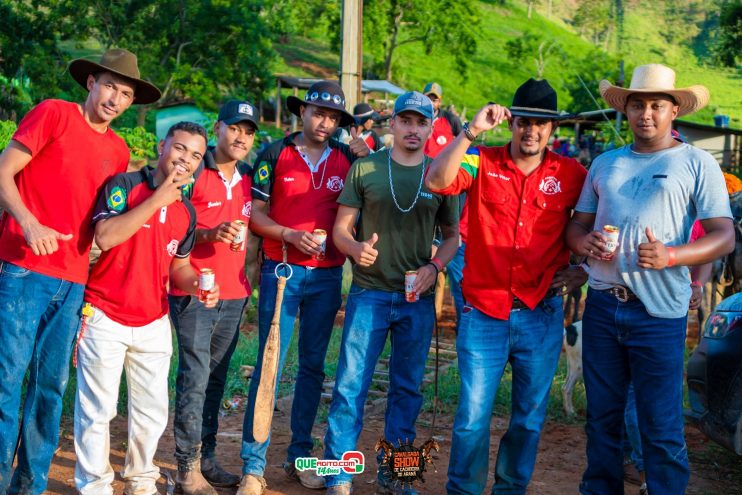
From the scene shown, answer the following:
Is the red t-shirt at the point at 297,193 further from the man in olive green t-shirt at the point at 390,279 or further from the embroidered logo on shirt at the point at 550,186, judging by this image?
the embroidered logo on shirt at the point at 550,186

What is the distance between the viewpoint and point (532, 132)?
4520 mm

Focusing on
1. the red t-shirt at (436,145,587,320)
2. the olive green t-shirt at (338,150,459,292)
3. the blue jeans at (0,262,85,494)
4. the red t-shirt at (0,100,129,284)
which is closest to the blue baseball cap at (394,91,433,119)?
the olive green t-shirt at (338,150,459,292)

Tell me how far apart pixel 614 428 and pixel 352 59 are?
629cm

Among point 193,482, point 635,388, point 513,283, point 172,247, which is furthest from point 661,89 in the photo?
point 193,482

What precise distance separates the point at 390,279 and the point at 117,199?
1.69 m

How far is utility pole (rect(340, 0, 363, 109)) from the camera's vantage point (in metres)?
9.61

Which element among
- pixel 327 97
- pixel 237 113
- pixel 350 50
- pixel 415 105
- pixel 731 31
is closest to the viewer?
pixel 415 105

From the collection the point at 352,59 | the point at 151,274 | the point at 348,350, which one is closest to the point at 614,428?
the point at 348,350

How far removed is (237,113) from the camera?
205 inches

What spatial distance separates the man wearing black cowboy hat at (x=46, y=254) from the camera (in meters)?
4.52

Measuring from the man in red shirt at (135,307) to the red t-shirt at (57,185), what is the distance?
0.14m

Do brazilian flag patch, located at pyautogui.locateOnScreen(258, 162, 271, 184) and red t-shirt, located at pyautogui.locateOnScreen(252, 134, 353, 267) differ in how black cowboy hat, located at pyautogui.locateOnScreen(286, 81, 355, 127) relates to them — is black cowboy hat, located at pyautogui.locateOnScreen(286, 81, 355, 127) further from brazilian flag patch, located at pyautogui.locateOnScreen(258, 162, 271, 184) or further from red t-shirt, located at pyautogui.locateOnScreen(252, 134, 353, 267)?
brazilian flag patch, located at pyautogui.locateOnScreen(258, 162, 271, 184)

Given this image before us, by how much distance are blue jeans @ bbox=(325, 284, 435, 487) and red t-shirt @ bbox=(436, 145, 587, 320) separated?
56 centimetres

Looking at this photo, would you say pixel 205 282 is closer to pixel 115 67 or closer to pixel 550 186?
pixel 115 67
